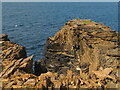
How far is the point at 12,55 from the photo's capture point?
37.6 m

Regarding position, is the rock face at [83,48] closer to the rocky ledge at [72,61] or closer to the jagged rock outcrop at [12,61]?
the rocky ledge at [72,61]

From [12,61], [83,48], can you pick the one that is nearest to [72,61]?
[83,48]

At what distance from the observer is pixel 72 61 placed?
160 ft

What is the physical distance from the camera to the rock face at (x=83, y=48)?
3819 cm

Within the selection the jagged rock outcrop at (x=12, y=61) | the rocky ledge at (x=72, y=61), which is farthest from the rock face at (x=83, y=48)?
the jagged rock outcrop at (x=12, y=61)

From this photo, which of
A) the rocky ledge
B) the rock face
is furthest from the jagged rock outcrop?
the rock face

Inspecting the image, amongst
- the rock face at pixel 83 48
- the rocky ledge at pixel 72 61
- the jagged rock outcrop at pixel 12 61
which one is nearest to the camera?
the rocky ledge at pixel 72 61

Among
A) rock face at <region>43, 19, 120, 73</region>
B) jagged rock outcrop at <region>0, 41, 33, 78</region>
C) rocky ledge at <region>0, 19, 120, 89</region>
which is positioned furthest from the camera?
rock face at <region>43, 19, 120, 73</region>

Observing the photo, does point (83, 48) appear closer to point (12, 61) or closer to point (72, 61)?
point (72, 61)

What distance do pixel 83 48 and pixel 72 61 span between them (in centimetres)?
545

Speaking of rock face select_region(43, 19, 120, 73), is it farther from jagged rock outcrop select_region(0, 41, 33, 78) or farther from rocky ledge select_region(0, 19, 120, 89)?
jagged rock outcrop select_region(0, 41, 33, 78)

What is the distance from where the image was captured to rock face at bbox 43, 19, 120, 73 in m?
38.2

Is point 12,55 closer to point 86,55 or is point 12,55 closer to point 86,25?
point 86,55

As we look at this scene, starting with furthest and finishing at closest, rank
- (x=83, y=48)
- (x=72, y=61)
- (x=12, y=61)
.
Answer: (x=72, y=61)
(x=83, y=48)
(x=12, y=61)
